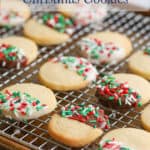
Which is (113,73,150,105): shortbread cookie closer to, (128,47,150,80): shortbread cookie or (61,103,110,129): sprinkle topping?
(128,47,150,80): shortbread cookie

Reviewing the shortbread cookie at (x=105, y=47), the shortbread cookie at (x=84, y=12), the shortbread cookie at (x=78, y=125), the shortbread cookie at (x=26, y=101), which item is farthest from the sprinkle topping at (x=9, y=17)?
the shortbread cookie at (x=78, y=125)

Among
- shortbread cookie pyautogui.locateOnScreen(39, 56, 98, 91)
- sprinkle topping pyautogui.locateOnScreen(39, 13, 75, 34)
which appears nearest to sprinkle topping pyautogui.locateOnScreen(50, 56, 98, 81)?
shortbread cookie pyautogui.locateOnScreen(39, 56, 98, 91)

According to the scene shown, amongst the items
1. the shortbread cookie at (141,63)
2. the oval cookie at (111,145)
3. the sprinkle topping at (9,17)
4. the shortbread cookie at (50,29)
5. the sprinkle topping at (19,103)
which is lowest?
the oval cookie at (111,145)

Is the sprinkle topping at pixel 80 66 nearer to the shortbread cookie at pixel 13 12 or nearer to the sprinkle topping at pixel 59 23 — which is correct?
the sprinkle topping at pixel 59 23

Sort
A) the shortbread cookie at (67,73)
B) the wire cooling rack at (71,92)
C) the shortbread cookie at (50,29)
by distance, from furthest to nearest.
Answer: the shortbread cookie at (50,29) < the shortbread cookie at (67,73) < the wire cooling rack at (71,92)

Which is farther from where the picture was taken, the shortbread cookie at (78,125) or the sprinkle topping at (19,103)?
the sprinkle topping at (19,103)

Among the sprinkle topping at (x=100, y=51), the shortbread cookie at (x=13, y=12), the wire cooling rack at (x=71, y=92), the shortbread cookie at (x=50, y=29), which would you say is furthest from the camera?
the shortbread cookie at (x=13, y=12)

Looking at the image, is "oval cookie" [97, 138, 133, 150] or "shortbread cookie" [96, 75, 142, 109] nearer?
"oval cookie" [97, 138, 133, 150]
